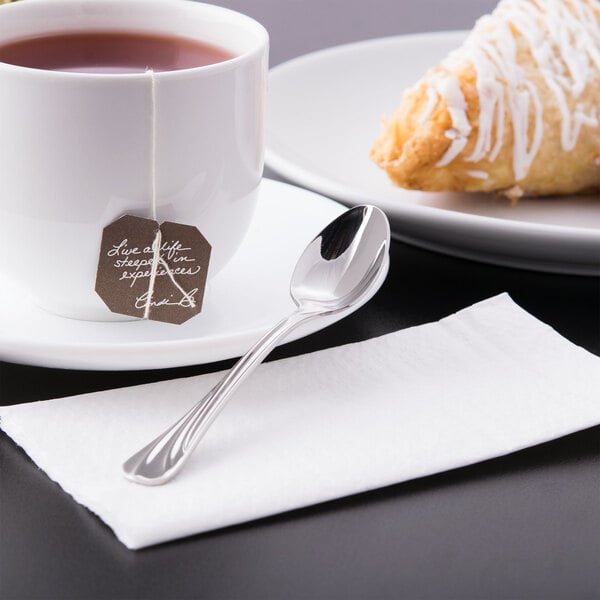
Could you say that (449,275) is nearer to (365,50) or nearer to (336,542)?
(336,542)

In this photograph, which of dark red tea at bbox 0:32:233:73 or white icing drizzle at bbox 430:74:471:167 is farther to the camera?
white icing drizzle at bbox 430:74:471:167

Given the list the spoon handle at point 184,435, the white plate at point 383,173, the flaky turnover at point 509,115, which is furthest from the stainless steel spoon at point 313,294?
the flaky turnover at point 509,115

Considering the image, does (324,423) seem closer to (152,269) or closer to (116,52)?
(152,269)

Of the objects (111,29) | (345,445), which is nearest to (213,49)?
(111,29)

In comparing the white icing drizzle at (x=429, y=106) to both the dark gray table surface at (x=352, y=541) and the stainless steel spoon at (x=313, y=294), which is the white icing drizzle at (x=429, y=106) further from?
the dark gray table surface at (x=352, y=541)

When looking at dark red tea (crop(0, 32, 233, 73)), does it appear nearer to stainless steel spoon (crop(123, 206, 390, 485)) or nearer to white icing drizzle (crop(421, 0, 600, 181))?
stainless steel spoon (crop(123, 206, 390, 485))

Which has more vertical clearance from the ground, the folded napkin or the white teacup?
the white teacup

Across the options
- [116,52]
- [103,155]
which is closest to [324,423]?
[103,155]

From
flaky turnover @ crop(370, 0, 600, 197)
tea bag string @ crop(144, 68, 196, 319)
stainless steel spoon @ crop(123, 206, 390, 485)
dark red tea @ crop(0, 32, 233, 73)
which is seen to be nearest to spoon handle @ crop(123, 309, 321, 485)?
stainless steel spoon @ crop(123, 206, 390, 485)
